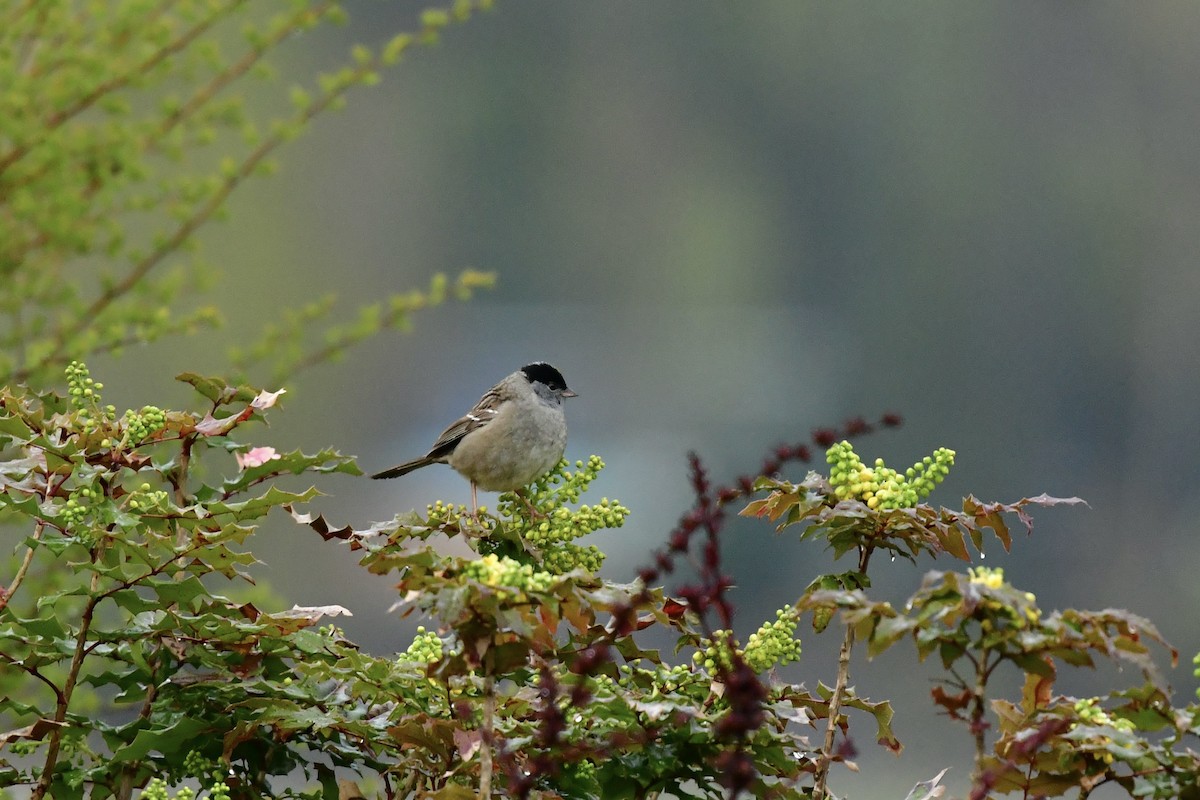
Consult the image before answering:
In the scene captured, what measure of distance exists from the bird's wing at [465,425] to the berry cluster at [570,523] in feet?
3.67

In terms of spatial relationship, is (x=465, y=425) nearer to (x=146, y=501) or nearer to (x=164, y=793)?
(x=146, y=501)

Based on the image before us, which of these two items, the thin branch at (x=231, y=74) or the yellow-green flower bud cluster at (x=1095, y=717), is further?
the thin branch at (x=231, y=74)

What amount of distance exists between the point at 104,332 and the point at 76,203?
0.28 metres

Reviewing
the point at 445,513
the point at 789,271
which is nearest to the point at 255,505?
the point at 445,513

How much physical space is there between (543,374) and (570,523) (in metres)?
1.37

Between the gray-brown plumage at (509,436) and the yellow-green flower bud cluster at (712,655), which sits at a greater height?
the gray-brown plumage at (509,436)

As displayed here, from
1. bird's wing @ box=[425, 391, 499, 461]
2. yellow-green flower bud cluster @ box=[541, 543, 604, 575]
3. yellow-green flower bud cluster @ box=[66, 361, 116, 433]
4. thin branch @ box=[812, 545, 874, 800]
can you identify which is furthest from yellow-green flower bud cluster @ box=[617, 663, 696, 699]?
bird's wing @ box=[425, 391, 499, 461]

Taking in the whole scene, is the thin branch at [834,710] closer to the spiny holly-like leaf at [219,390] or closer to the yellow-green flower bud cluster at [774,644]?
the yellow-green flower bud cluster at [774,644]

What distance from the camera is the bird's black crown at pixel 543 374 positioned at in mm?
2988

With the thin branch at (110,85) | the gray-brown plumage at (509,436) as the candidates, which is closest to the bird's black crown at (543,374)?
the gray-brown plumage at (509,436)

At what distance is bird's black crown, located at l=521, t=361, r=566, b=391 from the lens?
299 centimetres

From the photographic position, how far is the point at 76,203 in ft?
8.84

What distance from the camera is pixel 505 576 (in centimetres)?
110

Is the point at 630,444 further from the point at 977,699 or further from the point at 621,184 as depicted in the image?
the point at 977,699
